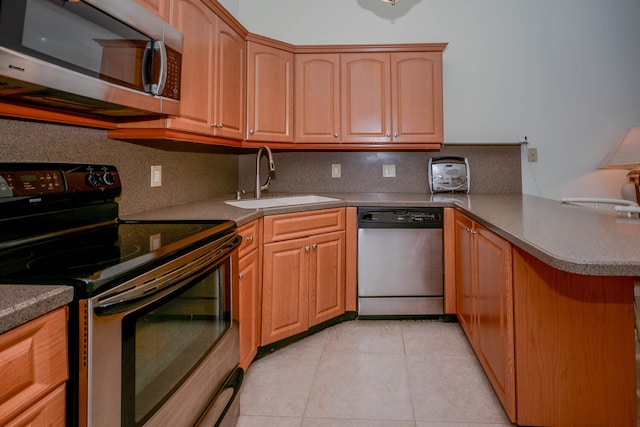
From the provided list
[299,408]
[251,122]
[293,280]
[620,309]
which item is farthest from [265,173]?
[620,309]

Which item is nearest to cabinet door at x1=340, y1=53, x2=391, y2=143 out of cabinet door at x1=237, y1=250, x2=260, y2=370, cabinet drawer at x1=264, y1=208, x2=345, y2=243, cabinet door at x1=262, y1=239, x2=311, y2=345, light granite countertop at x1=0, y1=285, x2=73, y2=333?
cabinet drawer at x1=264, y1=208, x2=345, y2=243

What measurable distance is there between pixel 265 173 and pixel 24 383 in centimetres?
253

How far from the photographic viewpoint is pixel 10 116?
45.3 inches

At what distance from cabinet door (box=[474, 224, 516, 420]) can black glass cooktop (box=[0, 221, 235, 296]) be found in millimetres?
1129

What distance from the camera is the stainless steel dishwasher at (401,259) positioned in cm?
243

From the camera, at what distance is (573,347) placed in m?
1.31

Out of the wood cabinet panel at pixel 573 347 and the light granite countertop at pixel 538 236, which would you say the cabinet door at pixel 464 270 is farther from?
the wood cabinet panel at pixel 573 347

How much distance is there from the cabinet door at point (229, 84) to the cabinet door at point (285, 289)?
0.78 metres

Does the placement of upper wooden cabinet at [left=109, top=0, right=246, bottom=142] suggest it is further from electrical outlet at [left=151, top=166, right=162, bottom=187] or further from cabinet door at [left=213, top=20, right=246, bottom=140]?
electrical outlet at [left=151, top=166, right=162, bottom=187]

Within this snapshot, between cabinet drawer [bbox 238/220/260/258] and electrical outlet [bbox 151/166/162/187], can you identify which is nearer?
cabinet drawer [bbox 238/220/260/258]

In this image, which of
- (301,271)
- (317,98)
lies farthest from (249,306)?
(317,98)

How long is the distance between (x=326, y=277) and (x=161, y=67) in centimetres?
152

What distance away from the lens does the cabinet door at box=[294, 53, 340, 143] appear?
2.70 m

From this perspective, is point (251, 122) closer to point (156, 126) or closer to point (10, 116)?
point (156, 126)
